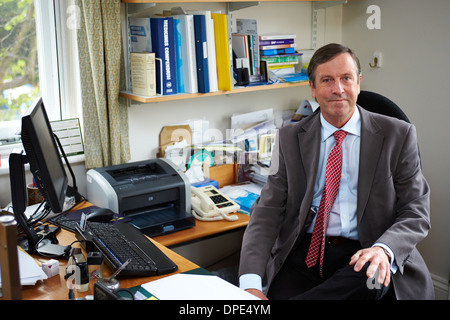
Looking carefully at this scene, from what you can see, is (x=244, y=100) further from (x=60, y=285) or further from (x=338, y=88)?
(x=60, y=285)

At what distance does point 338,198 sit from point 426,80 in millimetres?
Result: 1218

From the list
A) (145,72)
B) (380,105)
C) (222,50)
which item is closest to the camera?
(380,105)

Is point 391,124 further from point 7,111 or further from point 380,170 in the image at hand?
point 7,111

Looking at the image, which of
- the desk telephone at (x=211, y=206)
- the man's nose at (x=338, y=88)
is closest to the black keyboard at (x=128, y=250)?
the desk telephone at (x=211, y=206)

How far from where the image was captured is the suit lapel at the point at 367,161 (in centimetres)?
186

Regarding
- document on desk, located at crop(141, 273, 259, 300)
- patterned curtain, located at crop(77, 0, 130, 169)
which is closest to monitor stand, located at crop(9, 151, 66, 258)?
document on desk, located at crop(141, 273, 259, 300)

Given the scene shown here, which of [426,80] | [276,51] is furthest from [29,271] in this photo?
[426,80]

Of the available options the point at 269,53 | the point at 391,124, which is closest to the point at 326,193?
the point at 391,124

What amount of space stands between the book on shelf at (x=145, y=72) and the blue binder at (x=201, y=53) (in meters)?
0.21

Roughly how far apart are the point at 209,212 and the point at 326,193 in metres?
0.61

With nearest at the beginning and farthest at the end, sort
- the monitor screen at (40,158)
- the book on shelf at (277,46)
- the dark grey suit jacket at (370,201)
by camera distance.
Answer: the monitor screen at (40,158) → the dark grey suit jacket at (370,201) → the book on shelf at (277,46)

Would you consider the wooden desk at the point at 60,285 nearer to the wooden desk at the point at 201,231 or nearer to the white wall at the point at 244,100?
the wooden desk at the point at 201,231

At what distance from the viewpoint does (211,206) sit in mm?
2328

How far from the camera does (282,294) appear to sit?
1.88m
